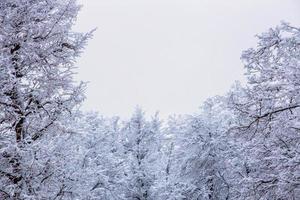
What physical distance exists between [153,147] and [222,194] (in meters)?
4.91

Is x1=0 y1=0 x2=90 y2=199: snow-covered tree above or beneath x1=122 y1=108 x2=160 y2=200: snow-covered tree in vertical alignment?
beneath

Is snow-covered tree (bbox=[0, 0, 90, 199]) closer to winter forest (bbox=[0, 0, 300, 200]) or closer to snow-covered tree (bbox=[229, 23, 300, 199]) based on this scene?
winter forest (bbox=[0, 0, 300, 200])

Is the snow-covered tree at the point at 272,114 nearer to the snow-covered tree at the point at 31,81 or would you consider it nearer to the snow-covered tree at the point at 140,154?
the snow-covered tree at the point at 31,81

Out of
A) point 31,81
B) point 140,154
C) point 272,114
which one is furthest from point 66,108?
point 140,154

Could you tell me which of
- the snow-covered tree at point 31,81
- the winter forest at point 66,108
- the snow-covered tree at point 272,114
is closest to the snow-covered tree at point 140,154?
the winter forest at point 66,108

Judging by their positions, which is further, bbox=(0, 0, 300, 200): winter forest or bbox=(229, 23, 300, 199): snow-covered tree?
bbox=(0, 0, 300, 200): winter forest

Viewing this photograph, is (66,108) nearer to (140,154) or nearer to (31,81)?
(31,81)

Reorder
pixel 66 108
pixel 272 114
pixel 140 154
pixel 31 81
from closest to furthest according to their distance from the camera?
pixel 272 114 < pixel 31 81 < pixel 66 108 < pixel 140 154

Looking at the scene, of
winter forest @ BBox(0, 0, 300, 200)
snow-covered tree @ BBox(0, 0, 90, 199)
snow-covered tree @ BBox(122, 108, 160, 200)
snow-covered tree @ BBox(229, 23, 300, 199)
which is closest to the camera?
snow-covered tree @ BBox(229, 23, 300, 199)

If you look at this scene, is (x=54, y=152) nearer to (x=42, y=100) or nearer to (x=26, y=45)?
(x=42, y=100)

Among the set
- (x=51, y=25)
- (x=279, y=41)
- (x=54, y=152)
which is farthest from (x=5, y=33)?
(x=279, y=41)

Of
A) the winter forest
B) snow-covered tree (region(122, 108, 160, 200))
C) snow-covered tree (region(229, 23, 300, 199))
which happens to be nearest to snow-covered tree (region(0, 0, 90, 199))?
the winter forest

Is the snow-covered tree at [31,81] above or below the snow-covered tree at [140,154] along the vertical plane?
below

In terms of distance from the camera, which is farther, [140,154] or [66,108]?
Result: [140,154]
